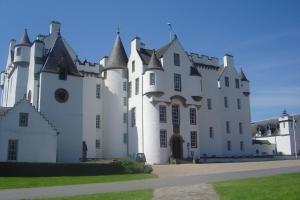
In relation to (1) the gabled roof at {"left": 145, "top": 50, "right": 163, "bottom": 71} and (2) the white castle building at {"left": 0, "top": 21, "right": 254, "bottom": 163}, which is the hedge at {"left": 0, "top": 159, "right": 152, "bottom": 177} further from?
(1) the gabled roof at {"left": 145, "top": 50, "right": 163, "bottom": 71}

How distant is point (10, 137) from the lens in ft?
108

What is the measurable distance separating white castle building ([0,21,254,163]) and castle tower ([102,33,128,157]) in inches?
5.3

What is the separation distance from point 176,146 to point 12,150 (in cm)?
2009

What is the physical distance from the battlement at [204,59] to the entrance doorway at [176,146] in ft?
43.1

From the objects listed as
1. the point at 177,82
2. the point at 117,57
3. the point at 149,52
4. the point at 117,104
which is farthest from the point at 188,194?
the point at 117,57

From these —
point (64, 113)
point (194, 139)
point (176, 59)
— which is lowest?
point (194, 139)

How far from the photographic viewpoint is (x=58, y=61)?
40812 millimetres

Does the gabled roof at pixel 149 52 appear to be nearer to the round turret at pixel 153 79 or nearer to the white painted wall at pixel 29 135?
the round turret at pixel 153 79

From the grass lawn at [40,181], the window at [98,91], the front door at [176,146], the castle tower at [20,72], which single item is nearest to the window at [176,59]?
the front door at [176,146]

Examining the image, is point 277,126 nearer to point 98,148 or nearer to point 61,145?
point 98,148

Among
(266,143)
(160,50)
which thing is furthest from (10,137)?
(266,143)

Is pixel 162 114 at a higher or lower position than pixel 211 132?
higher

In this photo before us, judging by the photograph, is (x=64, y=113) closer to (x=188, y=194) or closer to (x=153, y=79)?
(x=153, y=79)

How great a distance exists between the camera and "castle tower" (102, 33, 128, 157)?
47.7 m
